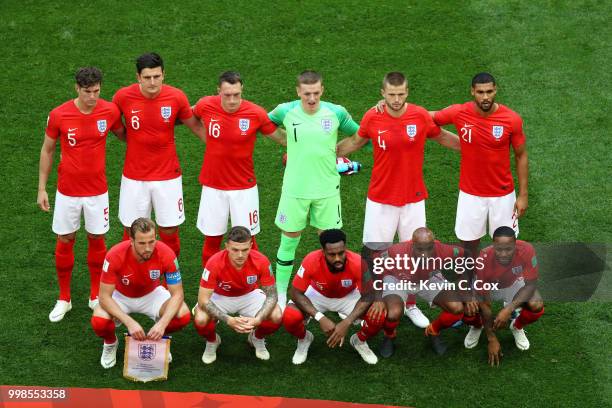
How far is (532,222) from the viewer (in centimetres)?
1191

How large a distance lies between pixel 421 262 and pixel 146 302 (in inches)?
93.2

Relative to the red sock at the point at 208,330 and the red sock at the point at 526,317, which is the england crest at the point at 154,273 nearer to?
the red sock at the point at 208,330

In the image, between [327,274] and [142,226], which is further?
[327,274]

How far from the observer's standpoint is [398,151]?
10.2 metres

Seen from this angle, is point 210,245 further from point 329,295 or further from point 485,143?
point 485,143

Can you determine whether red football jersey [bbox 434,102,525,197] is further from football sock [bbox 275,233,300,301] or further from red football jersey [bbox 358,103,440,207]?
football sock [bbox 275,233,300,301]

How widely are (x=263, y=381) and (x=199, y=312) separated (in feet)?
2.57

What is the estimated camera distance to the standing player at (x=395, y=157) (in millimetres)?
10211

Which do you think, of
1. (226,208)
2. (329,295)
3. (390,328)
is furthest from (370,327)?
(226,208)

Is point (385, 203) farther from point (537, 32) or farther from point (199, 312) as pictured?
point (537, 32)

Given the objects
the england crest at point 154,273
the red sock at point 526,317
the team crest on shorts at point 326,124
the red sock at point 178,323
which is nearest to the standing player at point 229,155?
the team crest on shorts at point 326,124

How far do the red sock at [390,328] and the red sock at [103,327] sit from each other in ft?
7.54

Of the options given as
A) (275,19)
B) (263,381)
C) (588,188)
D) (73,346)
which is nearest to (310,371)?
(263,381)

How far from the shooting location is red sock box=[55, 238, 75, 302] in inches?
420
